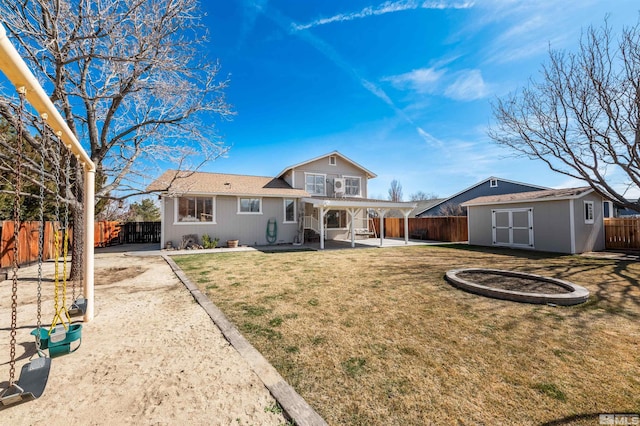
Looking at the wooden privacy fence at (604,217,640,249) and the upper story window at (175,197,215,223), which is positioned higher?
the upper story window at (175,197,215,223)

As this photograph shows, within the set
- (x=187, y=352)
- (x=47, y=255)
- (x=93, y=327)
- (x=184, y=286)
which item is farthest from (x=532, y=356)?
(x=47, y=255)

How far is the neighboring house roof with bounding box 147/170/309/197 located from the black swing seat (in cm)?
1036

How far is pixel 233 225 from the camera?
14031mm

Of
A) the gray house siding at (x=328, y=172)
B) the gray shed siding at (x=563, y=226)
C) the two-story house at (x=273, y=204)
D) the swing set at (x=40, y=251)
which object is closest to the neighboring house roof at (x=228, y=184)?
the two-story house at (x=273, y=204)

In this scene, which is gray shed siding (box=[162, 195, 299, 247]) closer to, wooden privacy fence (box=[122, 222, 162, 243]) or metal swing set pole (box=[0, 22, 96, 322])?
wooden privacy fence (box=[122, 222, 162, 243])

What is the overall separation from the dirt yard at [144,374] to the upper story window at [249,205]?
9645mm

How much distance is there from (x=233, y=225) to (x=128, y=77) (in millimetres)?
8625

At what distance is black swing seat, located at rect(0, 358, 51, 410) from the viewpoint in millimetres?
2105

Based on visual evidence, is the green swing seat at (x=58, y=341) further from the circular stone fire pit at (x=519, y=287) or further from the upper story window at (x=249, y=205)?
the upper story window at (x=249, y=205)

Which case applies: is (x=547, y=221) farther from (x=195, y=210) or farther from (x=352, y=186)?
(x=195, y=210)

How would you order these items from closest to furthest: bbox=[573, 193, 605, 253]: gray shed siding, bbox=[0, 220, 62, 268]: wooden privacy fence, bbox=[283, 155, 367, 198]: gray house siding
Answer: bbox=[0, 220, 62, 268]: wooden privacy fence → bbox=[573, 193, 605, 253]: gray shed siding → bbox=[283, 155, 367, 198]: gray house siding

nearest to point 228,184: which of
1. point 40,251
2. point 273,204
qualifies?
point 273,204

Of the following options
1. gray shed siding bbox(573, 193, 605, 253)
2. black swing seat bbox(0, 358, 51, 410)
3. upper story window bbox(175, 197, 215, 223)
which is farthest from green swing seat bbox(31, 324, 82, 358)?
gray shed siding bbox(573, 193, 605, 253)

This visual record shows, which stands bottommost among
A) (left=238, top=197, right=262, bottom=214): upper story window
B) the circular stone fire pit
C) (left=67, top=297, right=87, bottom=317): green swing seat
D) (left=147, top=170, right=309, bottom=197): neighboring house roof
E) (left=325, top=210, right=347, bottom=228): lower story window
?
the circular stone fire pit
